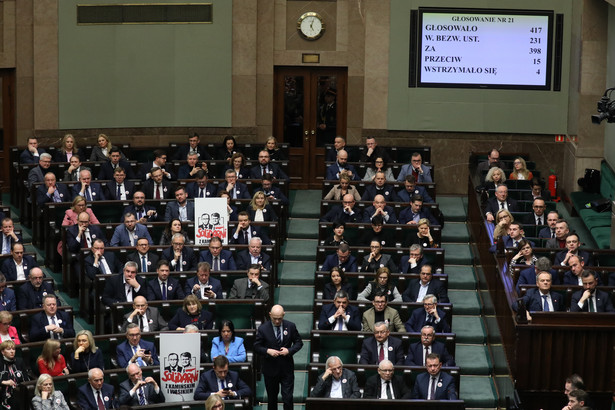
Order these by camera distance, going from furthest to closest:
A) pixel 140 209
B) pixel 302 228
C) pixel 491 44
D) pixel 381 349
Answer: pixel 491 44 → pixel 302 228 → pixel 140 209 → pixel 381 349

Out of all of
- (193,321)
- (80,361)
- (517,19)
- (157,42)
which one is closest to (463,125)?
(517,19)

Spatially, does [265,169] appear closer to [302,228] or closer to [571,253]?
[302,228]

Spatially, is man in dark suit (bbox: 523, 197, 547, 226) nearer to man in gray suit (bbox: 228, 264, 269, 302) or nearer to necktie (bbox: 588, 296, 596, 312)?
necktie (bbox: 588, 296, 596, 312)

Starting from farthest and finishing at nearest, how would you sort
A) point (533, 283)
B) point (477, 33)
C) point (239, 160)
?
point (477, 33) < point (239, 160) < point (533, 283)

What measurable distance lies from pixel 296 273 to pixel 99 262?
297cm

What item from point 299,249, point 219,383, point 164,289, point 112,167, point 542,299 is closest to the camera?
point 219,383

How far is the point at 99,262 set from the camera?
48.5 feet

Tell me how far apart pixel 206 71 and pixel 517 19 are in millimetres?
5139

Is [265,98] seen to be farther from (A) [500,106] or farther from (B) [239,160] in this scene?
(A) [500,106]

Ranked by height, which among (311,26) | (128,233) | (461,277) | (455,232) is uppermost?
(311,26)

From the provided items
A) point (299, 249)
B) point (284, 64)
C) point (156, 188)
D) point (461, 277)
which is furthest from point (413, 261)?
point (284, 64)

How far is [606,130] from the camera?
18.5m

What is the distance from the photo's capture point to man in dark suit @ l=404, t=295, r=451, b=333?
13469 mm

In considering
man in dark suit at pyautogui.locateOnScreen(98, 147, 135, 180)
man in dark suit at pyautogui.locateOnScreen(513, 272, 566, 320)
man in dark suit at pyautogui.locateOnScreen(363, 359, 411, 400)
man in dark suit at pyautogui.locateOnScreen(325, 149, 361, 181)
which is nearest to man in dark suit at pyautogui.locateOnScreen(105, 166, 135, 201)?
man in dark suit at pyautogui.locateOnScreen(98, 147, 135, 180)
